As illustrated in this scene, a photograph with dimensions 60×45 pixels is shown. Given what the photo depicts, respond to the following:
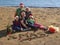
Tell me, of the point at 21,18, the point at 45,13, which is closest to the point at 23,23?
the point at 21,18

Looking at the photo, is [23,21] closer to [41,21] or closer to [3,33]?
[3,33]

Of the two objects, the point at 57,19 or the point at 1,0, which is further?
the point at 1,0

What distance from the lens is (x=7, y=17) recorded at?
12.7 metres

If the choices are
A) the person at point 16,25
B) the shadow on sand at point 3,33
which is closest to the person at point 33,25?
the person at point 16,25

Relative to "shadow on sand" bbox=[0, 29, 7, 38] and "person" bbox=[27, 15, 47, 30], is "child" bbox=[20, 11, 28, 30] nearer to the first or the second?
"person" bbox=[27, 15, 47, 30]

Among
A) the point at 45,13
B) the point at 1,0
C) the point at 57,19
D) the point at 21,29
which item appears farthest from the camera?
the point at 1,0

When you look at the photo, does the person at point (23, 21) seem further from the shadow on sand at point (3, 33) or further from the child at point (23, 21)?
the shadow on sand at point (3, 33)

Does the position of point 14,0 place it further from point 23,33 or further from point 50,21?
point 23,33

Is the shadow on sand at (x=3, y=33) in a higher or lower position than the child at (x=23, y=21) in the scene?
lower

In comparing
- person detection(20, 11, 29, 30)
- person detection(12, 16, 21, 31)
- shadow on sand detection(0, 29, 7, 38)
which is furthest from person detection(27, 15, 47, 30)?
shadow on sand detection(0, 29, 7, 38)

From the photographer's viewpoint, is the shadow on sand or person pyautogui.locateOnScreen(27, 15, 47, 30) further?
person pyautogui.locateOnScreen(27, 15, 47, 30)

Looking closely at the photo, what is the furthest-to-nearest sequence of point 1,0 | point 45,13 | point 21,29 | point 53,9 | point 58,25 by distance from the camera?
1. point 1,0
2. point 53,9
3. point 45,13
4. point 58,25
5. point 21,29

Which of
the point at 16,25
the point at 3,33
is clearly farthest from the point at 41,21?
the point at 3,33

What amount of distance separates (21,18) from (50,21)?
1868 millimetres
